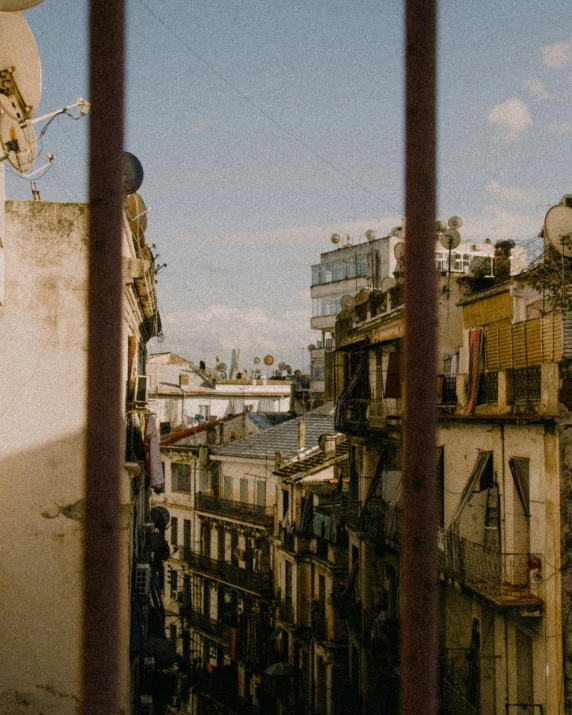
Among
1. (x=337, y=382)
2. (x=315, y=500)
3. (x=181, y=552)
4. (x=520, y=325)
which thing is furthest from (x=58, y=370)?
(x=181, y=552)

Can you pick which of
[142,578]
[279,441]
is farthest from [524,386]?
[279,441]

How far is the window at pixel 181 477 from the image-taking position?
4506 cm

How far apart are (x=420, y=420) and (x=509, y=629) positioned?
15.4m

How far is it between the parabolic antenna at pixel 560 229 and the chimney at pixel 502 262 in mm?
4951

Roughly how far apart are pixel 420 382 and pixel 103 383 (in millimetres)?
709

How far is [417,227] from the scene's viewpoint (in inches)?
77.4

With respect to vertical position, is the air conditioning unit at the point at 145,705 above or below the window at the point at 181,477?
below

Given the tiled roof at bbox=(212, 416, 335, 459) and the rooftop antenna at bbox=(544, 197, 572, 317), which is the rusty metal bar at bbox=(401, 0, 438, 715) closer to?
the rooftop antenna at bbox=(544, 197, 572, 317)

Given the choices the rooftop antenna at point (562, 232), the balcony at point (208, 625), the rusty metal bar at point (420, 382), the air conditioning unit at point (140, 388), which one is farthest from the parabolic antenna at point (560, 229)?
the balcony at point (208, 625)

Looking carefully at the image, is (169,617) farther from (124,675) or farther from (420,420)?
(420,420)

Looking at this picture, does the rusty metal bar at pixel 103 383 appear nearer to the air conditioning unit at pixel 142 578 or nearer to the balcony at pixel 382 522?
the air conditioning unit at pixel 142 578

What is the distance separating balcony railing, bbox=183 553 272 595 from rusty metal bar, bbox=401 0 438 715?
35672mm

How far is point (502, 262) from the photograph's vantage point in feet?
67.9

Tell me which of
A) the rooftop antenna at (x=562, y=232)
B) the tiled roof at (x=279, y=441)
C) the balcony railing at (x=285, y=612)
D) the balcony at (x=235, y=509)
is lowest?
the balcony railing at (x=285, y=612)
